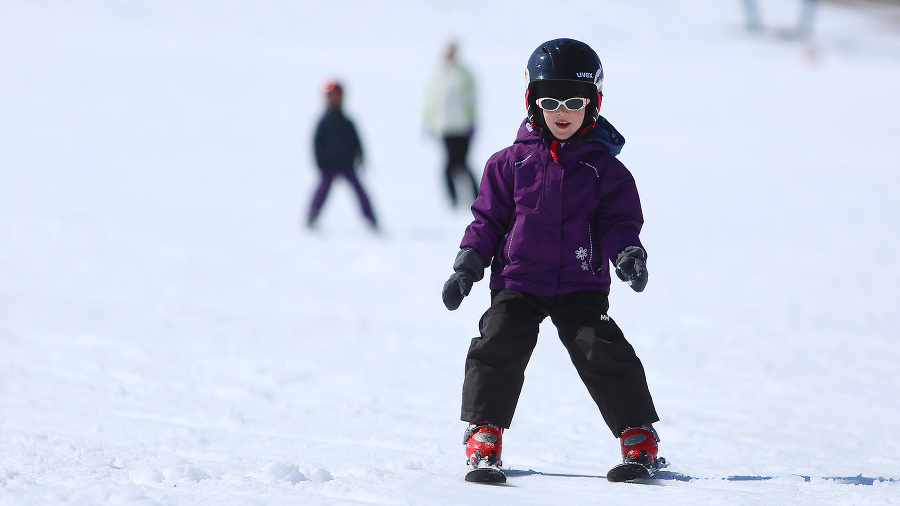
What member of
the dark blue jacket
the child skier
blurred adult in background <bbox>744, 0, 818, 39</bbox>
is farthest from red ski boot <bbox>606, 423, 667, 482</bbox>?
blurred adult in background <bbox>744, 0, 818, 39</bbox>

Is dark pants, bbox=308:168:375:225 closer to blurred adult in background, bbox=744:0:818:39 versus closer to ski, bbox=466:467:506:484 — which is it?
ski, bbox=466:467:506:484

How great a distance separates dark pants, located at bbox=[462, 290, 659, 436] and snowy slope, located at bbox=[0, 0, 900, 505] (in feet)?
0.77

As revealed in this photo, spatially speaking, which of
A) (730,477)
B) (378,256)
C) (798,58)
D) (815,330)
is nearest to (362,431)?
(730,477)

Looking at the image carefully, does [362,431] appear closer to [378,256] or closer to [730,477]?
[730,477]

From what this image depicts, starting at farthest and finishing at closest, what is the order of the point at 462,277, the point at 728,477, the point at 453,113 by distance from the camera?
the point at 453,113
the point at 728,477
the point at 462,277

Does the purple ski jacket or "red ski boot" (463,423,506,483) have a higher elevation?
the purple ski jacket

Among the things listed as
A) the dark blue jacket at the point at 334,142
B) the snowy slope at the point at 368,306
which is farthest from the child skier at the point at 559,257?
the dark blue jacket at the point at 334,142

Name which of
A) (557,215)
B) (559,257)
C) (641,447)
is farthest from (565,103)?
(641,447)

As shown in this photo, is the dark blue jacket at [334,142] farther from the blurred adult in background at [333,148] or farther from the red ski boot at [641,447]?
the red ski boot at [641,447]

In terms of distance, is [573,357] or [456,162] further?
[456,162]

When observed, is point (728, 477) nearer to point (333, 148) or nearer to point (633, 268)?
point (633, 268)

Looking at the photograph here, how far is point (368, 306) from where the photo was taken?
6727 mm

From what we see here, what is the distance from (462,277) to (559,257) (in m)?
0.30

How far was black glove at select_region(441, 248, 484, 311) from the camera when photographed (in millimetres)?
2951
